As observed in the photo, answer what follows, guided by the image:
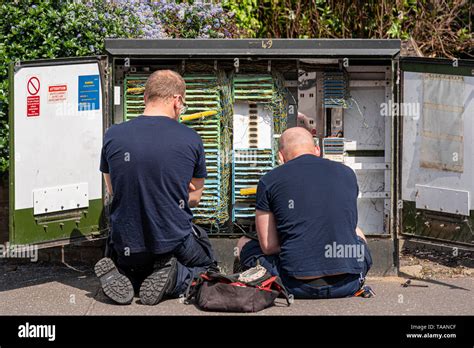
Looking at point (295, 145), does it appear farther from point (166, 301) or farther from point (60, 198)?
point (60, 198)

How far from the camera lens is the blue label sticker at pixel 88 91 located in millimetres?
6441

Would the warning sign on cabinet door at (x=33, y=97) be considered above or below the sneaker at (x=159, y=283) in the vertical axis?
above

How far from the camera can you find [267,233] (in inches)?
225

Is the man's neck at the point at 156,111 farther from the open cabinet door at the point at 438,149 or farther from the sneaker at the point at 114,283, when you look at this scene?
the open cabinet door at the point at 438,149

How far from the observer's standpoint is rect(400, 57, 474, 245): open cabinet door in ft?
21.0

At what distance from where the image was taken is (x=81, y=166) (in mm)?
6473

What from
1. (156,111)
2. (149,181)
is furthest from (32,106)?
(149,181)

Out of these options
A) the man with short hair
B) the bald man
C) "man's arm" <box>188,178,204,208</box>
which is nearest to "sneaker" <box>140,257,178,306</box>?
the man with short hair

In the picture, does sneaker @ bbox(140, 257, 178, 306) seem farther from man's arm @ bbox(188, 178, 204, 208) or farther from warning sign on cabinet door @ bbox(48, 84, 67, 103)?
warning sign on cabinet door @ bbox(48, 84, 67, 103)

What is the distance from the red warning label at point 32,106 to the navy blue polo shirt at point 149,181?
0.93 m

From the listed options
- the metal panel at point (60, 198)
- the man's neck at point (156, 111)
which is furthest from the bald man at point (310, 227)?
the metal panel at point (60, 198)

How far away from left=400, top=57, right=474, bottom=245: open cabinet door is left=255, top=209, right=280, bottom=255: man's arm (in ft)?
4.97

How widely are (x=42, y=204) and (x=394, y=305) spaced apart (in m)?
2.81

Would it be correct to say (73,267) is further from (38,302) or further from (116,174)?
(116,174)
